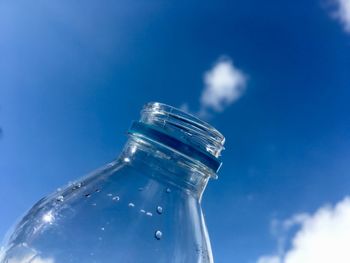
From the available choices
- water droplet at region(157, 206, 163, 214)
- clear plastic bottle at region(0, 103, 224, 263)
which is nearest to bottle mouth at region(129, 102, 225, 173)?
clear plastic bottle at region(0, 103, 224, 263)

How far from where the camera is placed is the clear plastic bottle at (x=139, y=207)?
0.92 m

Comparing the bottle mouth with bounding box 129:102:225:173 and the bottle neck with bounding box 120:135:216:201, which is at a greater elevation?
the bottle mouth with bounding box 129:102:225:173

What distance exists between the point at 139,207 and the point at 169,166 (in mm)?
130

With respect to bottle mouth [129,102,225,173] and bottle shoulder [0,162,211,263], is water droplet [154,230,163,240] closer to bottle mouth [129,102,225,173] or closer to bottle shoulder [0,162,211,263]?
bottle shoulder [0,162,211,263]

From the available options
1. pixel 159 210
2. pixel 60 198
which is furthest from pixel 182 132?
pixel 60 198

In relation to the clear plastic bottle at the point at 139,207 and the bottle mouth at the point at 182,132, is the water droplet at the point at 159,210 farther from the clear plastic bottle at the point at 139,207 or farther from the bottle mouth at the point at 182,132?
the bottle mouth at the point at 182,132

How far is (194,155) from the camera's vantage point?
1.07 metres

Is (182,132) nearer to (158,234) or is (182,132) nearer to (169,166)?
(169,166)

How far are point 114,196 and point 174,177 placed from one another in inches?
5.7

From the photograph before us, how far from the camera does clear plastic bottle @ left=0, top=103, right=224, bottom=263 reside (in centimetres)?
92

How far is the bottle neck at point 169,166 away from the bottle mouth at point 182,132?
0.01m

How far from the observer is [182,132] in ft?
3.67

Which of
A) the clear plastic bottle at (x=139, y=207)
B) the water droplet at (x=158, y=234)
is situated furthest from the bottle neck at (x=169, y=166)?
the water droplet at (x=158, y=234)

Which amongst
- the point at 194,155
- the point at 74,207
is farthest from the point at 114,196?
the point at 194,155
